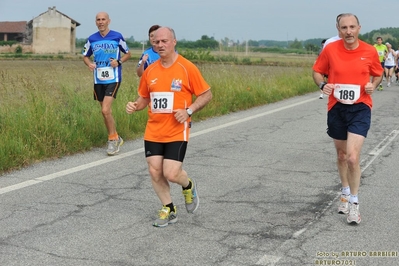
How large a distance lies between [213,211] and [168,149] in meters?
0.89

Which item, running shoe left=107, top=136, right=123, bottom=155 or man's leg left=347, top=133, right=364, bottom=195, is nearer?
man's leg left=347, top=133, right=364, bottom=195

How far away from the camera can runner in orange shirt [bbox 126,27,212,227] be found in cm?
580

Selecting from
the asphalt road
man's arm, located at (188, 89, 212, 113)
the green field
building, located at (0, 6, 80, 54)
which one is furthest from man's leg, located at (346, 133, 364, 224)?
building, located at (0, 6, 80, 54)

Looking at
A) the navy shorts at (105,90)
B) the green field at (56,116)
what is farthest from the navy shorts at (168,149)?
the navy shorts at (105,90)

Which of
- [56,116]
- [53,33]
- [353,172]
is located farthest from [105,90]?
[53,33]

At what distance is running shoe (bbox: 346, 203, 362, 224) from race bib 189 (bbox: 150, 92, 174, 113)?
6.07 ft

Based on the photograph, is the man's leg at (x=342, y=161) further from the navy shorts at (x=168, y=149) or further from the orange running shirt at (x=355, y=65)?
the navy shorts at (x=168, y=149)

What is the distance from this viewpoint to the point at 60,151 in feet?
30.1

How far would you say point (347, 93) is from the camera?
603 centimetres

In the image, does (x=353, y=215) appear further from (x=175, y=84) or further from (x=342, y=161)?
(x=175, y=84)

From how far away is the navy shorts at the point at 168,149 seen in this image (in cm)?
585

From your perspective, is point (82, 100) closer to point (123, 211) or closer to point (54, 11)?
point (123, 211)

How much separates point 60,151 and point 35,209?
115 inches

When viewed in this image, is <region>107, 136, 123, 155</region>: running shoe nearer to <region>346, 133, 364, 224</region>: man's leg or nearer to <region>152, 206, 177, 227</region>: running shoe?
<region>152, 206, 177, 227</region>: running shoe
